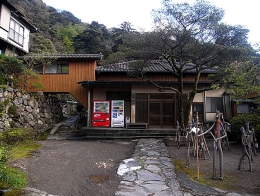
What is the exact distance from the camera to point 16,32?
1631 cm

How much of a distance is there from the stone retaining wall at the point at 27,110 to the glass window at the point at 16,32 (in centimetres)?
610

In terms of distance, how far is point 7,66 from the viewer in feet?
35.9

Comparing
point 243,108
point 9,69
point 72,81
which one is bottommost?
point 243,108

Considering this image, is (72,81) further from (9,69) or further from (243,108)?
(243,108)

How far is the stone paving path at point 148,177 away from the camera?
12.1ft

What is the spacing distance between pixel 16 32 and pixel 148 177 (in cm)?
1756

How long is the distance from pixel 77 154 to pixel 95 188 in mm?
3095

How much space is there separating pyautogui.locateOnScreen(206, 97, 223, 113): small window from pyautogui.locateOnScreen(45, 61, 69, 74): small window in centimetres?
1116

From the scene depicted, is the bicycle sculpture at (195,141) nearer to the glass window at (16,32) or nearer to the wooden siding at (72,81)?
the wooden siding at (72,81)

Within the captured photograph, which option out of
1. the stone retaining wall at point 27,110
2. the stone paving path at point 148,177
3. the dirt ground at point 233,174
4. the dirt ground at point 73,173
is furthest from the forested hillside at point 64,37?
the dirt ground at point 233,174

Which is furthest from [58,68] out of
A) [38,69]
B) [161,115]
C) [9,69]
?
[161,115]

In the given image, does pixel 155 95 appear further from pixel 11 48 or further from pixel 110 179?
pixel 11 48

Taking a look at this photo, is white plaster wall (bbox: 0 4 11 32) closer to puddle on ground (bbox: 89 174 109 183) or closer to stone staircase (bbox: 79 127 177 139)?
stone staircase (bbox: 79 127 177 139)

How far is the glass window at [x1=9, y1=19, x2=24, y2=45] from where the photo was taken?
15.7 m
